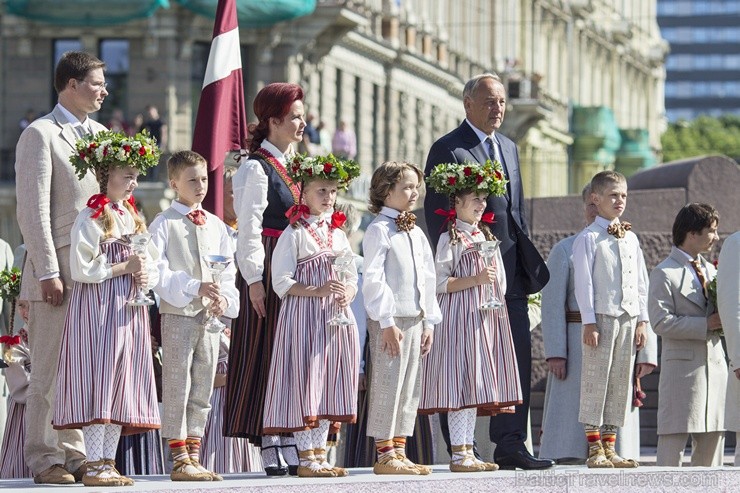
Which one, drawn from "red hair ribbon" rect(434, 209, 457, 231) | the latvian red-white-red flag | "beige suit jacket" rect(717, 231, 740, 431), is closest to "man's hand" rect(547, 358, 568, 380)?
"beige suit jacket" rect(717, 231, 740, 431)

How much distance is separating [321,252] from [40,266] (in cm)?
147

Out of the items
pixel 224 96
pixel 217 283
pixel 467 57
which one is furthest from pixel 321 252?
pixel 467 57

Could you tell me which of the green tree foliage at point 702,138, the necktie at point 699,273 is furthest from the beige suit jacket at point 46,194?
the green tree foliage at point 702,138

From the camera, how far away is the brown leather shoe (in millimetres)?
10359

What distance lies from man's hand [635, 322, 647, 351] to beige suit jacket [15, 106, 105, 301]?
3261 mm

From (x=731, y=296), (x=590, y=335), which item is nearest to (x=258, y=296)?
(x=590, y=335)

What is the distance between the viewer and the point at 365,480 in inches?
406

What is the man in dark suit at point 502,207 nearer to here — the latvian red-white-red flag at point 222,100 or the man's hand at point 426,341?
the man's hand at point 426,341

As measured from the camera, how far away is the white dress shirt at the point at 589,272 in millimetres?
12062

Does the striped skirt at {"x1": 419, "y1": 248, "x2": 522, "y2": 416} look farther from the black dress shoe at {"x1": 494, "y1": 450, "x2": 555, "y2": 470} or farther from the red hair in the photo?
the red hair

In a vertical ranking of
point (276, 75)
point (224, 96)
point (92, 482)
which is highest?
point (276, 75)

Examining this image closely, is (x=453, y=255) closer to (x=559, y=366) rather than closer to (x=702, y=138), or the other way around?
(x=559, y=366)

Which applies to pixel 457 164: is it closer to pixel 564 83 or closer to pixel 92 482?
pixel 92 482

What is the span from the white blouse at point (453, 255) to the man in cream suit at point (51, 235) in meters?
2.00
